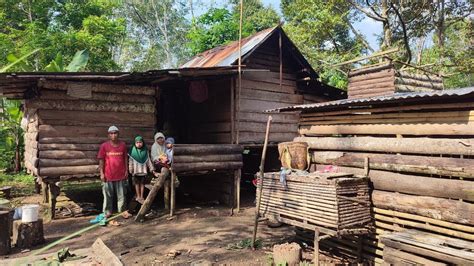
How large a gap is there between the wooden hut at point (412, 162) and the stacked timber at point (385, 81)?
6258mm

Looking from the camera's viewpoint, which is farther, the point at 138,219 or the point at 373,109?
the point at 138,219

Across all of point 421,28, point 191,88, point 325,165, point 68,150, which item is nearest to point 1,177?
point 68,150

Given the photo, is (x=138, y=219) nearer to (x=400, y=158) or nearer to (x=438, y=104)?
(x=400, y=158)

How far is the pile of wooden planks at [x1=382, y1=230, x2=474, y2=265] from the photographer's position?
4.29m

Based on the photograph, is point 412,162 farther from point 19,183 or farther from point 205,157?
point 19,183

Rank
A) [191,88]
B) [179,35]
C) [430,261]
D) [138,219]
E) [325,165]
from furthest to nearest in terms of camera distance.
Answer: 1. [179,35]
2. [191,88]
3. [138,219]
4. [325,165]
5. [430,261]

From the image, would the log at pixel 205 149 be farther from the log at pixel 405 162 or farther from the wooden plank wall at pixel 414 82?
the wooden plank wall at pixel 414 82

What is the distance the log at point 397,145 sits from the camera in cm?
505

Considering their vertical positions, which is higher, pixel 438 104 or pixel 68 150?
pixel 438 104

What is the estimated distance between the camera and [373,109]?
6320mm

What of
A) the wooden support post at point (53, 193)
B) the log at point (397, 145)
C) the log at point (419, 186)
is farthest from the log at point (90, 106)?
the log at point (419, 186)

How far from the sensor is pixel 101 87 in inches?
377

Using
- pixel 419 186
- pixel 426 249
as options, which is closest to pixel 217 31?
pixel 419 186

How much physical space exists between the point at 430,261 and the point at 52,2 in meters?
21.2
